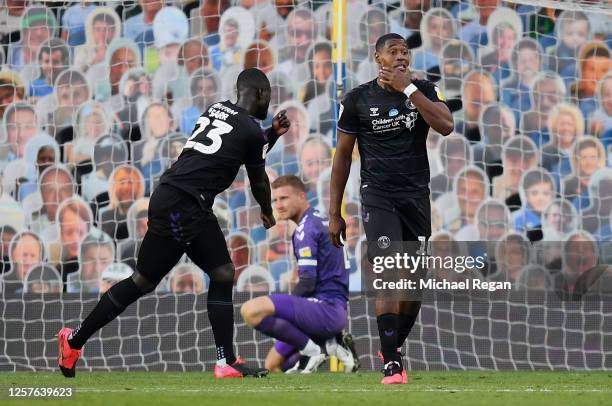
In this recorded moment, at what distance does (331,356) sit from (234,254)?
1.50m

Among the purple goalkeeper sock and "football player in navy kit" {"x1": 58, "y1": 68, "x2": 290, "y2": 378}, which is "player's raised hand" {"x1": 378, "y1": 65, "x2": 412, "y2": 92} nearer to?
"football player in navy kit" {"x1": 58, "y1": 68, "x2": 290, "y2": 378}

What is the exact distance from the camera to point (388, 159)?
6.30 metres

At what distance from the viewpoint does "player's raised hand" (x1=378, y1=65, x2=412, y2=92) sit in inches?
238

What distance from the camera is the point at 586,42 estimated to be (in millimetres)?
10625

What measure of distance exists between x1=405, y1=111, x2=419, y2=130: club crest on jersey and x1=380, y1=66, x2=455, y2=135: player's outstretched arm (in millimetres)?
167

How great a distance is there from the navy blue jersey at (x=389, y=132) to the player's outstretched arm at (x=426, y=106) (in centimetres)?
18

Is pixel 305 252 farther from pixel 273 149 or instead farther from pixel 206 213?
pixel 273 149

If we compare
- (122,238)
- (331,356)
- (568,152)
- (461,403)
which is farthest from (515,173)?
(461,403)

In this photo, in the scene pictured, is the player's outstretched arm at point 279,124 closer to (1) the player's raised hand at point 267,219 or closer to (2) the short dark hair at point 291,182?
(1) the player's raised hand at point 267,219

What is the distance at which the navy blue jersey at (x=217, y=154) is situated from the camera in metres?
6.70

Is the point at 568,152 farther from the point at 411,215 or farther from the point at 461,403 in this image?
the point at 461,403

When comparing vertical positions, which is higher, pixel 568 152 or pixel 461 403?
pixel 568 152

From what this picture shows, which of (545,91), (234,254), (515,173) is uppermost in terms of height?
(545,91)

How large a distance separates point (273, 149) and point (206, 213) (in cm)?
365
